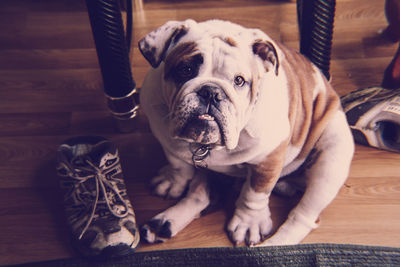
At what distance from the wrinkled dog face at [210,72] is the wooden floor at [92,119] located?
0.55 m

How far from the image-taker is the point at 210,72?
3.90ft

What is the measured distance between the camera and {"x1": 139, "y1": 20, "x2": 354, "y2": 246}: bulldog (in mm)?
1178

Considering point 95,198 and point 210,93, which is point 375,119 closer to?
point 210,93

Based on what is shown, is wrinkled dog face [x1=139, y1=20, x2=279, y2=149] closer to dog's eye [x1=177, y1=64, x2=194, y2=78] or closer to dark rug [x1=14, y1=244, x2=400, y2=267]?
dog's eye [x1=177, y1=64, x2=194, y2=78]

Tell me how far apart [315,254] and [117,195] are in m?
0.71

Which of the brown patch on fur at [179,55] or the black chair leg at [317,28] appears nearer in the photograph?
the brown patch on fur at [179,55]

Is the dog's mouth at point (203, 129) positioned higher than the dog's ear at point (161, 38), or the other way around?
the dog's ear at point (161, 38)

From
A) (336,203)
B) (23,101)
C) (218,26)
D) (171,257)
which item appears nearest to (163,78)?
(218,26)

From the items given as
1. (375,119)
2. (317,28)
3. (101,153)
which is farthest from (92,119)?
(375,119)

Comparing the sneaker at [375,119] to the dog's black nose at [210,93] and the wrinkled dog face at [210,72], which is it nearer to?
the wrinkled dog face at [210,72]

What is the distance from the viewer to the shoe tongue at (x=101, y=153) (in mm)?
1589

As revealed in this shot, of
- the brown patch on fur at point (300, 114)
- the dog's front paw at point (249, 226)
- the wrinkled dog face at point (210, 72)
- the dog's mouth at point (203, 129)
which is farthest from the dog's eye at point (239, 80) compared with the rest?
the dog's front paw at point (249, 226)

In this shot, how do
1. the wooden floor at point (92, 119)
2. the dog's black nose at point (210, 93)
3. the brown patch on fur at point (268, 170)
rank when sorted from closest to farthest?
the dog's black nose at point (210, 93)
the brown patch on fur at point (268, 170)
the wooden floor at point (92, 119)

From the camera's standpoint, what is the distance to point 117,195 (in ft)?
5.23
